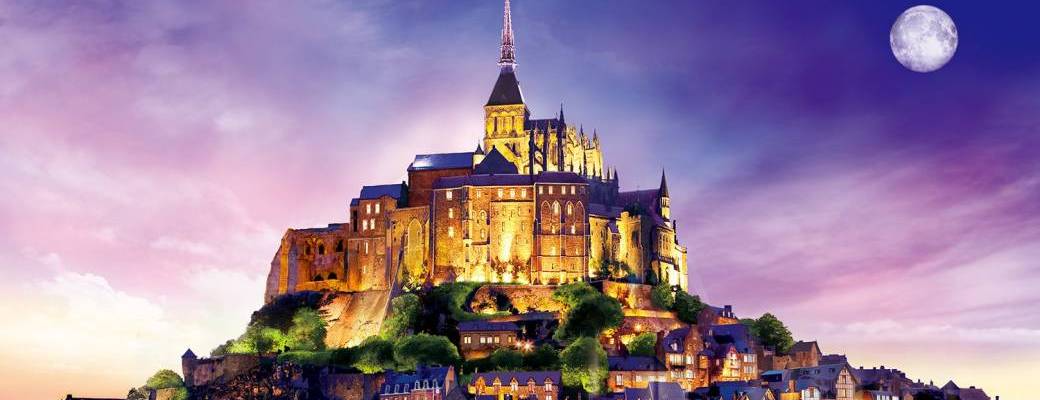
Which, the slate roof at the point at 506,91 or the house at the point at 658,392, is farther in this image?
the slate roof at the point at 506,91

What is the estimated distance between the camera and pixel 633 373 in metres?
92.3

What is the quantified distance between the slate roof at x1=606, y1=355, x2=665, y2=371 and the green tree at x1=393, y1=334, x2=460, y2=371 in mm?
11470

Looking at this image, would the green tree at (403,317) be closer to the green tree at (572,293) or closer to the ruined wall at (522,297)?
the ruined wall at (522,297)

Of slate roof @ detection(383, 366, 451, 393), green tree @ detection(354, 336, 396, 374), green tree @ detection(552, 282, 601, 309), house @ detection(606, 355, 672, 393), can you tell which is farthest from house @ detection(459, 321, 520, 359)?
slate roof @ detection(383, 366, 451, 393)

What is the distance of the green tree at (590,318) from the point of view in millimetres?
102250

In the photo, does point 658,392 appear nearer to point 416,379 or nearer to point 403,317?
point 416,379

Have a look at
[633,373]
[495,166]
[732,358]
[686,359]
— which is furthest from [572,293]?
[732,358]

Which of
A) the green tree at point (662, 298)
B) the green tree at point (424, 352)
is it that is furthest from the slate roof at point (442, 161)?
the green tree at point (424, 352)

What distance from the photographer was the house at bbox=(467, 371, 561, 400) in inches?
3450

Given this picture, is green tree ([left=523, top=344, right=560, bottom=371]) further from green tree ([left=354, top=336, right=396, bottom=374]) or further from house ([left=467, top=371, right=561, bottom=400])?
green tree ([left=354, top=336, right=396, bottom=374])

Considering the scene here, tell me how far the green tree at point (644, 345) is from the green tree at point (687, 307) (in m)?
9.52

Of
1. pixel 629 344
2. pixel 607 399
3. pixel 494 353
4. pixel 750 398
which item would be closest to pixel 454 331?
pixel 494 353

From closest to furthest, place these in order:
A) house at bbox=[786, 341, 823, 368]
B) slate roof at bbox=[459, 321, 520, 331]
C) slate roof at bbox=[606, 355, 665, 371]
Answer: slate roof at bbox=[606, 355, 665, 371]
house at bbox=[786, 341, 823, 368]
slate roof at bbox=[459, 321, 520, 331]

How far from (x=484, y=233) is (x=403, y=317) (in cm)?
1179
